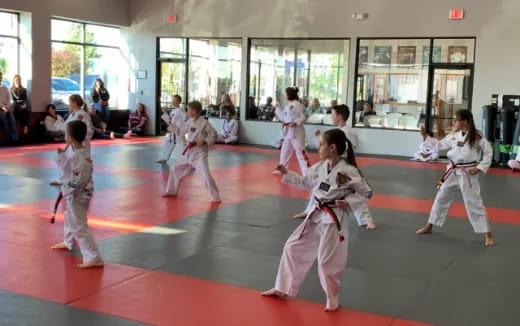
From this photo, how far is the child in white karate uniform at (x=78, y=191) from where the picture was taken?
16.1ft

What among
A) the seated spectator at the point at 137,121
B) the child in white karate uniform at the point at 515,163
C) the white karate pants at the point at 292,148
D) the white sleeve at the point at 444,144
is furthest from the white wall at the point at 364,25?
the white sleeve at the point at 444,144

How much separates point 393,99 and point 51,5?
28.9 ft

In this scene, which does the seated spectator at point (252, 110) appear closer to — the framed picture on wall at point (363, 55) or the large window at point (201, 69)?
the large window at point (201, 69)

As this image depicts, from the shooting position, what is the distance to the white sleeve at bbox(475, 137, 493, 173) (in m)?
6.07

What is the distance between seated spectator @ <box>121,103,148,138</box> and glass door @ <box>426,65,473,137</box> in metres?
8.02

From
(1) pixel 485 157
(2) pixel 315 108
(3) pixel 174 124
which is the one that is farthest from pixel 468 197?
(2) pixel 315 108

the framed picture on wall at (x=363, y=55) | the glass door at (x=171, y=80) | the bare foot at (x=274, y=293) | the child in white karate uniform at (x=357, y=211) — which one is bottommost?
the bare foot at (x=274, y=293)

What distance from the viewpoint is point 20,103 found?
47.5ft

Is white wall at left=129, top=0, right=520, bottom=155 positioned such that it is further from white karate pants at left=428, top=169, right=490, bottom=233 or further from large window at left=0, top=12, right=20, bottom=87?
white karate pants at left=428, top=169, right=490, bottom=233

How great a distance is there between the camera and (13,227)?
630 cm

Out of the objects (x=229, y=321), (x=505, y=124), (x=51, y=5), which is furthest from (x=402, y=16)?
(x=229, y=321)

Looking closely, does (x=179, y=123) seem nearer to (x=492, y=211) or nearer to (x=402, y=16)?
(x=492, y=211)

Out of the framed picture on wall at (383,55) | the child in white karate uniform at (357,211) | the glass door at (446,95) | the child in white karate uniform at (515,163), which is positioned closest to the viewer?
the child in white karate uniform at (357,211)

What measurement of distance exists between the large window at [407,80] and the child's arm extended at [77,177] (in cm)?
1096
